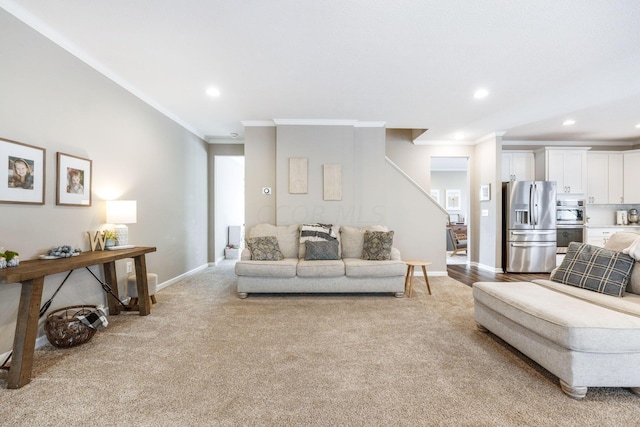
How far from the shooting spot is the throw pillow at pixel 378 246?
12.7 feet

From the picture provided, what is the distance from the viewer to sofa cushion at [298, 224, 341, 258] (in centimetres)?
415

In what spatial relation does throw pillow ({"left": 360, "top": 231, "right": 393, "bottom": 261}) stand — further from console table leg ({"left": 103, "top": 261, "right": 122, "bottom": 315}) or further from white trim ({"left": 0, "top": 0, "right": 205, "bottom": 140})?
white trim ({"left": 0, "top": 0, "right": 205, "bottom": 140})

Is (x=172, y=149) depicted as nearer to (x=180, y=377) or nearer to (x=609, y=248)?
(x=180, y=377)

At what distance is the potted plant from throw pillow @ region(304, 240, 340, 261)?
88.3 inches

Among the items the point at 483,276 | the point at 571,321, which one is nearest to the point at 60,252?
the point at 571,321

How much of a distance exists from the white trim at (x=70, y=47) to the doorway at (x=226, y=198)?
2.30m

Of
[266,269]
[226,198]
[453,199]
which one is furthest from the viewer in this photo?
[453,199]

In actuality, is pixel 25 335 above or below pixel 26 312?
below

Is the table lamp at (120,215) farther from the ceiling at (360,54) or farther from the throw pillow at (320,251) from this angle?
the throw pillow at (320,251)

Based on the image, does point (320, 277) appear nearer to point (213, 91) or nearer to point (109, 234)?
point (109, 234)

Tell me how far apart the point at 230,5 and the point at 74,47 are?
1.69 metres

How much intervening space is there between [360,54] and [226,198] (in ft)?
16.3

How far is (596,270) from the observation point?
7.64ft

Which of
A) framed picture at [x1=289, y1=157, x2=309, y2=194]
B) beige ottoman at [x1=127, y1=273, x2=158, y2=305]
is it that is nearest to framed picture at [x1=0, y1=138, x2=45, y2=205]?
beige ottoman at [x1=127, y1=273, x2=158, y2=305]
